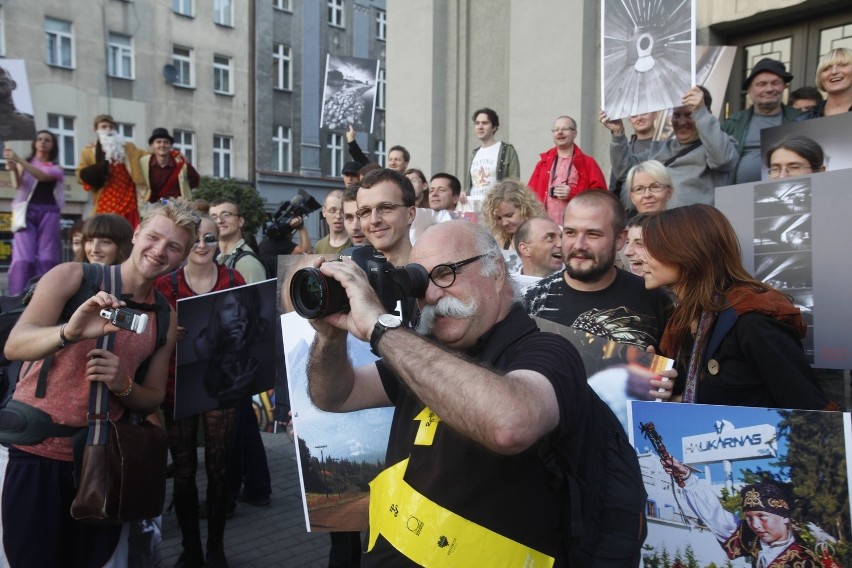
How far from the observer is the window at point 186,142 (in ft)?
98.1

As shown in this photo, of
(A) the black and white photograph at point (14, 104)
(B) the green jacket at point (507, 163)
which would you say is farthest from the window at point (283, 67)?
(B) the green jacket at point (507, 163)

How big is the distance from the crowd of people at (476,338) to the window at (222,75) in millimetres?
28724

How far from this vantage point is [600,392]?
98.0 inches

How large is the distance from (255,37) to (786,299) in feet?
110

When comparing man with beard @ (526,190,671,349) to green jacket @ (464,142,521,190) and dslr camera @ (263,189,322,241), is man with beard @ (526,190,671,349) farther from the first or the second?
green jacket @ (464,142,521,190)

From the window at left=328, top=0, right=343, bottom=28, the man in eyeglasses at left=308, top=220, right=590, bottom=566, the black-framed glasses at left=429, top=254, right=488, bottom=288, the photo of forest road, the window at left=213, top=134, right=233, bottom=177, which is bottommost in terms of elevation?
the photo of forest road

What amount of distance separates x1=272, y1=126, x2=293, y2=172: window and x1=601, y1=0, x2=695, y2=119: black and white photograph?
30.1m

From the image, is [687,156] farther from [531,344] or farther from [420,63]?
[420,63]

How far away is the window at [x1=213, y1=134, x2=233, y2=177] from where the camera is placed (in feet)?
102

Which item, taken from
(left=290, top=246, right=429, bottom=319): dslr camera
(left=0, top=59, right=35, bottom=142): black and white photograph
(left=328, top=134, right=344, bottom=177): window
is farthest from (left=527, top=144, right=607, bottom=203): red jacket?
(left=328, top=134, right=344, bottom=177): window

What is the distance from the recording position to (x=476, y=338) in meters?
1.80

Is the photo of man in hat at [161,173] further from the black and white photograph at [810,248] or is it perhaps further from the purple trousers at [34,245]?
the black and white photograph at [810,248]

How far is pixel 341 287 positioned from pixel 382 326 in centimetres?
19

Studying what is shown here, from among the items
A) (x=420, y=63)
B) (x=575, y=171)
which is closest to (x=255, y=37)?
(x=420, y=63)
